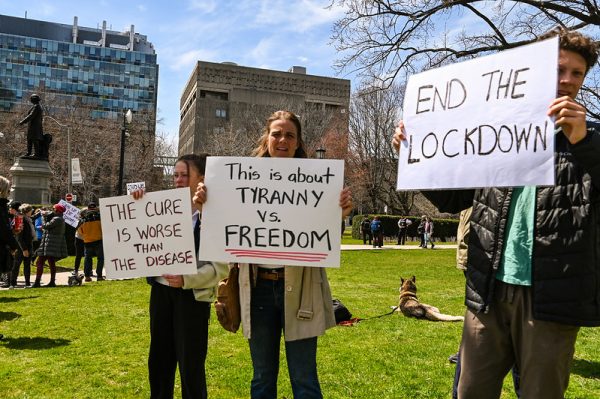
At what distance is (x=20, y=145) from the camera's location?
131 ft

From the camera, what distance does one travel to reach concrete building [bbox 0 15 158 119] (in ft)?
365

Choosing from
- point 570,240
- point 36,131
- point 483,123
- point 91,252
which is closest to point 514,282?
point 570,240

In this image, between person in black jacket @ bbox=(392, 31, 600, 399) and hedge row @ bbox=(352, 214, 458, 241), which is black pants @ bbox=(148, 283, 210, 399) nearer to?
person in black jacket @ bbox=(392, 31, 600, 399)

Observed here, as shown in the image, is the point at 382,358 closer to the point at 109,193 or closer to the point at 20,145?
the point at 20,145

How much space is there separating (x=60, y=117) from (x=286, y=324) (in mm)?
49534

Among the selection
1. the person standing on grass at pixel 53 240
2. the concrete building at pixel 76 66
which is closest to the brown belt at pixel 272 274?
the person standing on grass at pixel 53 240

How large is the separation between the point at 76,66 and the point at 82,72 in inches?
70.8

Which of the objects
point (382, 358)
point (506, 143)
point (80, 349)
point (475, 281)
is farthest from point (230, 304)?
point (80, 349)

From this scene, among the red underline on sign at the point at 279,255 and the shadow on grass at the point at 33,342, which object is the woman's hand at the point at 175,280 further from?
the shadow on grass at the point at 33,342

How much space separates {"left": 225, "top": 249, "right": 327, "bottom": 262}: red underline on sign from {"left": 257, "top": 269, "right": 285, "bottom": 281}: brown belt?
11cm

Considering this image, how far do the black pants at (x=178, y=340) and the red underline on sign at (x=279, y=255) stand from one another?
614 mm

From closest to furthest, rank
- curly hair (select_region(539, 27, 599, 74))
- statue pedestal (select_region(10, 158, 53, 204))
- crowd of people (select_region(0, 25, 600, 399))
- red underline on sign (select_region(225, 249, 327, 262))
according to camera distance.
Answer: crowd of people (select_region(0, 25, 600, 399)) → curly hair (select_region(539, 27, 599, 74)) → red underline on sign (select_region(225, 249, 327, 262)) → statue pedestal (select_region(10, 158, 53, 204))

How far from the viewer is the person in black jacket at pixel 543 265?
194 centimetres

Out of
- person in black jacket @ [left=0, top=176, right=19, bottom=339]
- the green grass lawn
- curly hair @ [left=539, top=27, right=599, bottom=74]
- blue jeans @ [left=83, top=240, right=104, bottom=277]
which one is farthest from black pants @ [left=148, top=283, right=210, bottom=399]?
blue jeans @ [left=83, top=240, right=104, bottom=277]
